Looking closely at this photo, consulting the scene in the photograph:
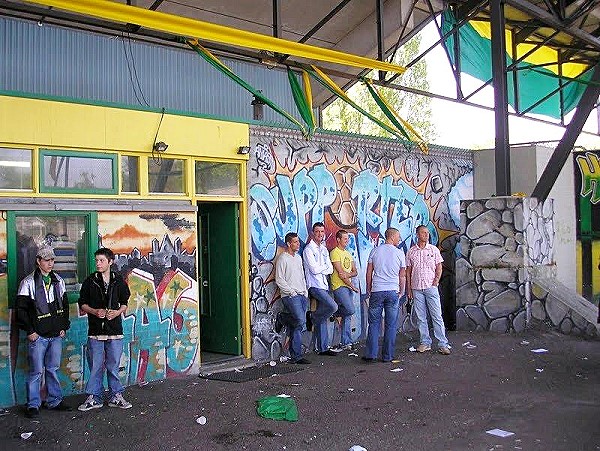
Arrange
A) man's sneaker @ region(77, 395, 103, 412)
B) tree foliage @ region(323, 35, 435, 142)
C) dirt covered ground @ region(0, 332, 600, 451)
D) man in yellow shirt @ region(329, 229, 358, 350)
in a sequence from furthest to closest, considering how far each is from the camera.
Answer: tree foliage @ region(323, 35, 435, 142), man in yellow shirt @ region(329, 229, 358, 350), man's sneaker @ region(77, 395, 103, 412), dirt covered ground @ region(0, 332, 600, 451)

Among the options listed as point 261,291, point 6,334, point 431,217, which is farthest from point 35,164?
point 431,217

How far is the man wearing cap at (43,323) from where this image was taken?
6.68 m

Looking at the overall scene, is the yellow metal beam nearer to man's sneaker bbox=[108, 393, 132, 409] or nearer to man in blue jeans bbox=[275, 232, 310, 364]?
man in blue jeans bbox=[275, 232, 310, 364]

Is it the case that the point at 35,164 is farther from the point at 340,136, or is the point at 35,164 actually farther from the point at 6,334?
the point at 340,136

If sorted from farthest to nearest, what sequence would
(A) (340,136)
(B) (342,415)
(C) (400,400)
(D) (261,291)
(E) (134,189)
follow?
(A) (340,136) → (D) (261,291) → (E) (134,189) → (C) (400,400) → (B) (342,415)

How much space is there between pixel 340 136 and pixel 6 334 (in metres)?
6.16

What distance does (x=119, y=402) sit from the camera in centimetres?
704

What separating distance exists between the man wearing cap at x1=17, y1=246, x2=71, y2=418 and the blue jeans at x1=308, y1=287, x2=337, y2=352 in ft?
13.0

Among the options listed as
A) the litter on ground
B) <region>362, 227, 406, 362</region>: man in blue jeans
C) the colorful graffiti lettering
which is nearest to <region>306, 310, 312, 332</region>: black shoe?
<region>362, 227, 406, 362</region>: man in blue jeans

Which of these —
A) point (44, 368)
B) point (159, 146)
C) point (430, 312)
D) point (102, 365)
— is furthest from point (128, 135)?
point (430, 312)

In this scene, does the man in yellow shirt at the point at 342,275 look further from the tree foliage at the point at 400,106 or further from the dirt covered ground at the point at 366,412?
the tree foliage at the point at 400,106

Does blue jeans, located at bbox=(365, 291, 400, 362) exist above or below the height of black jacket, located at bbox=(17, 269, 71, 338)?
below

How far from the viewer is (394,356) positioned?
9.59 meters

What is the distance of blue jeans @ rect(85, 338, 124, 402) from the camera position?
6.94 m
